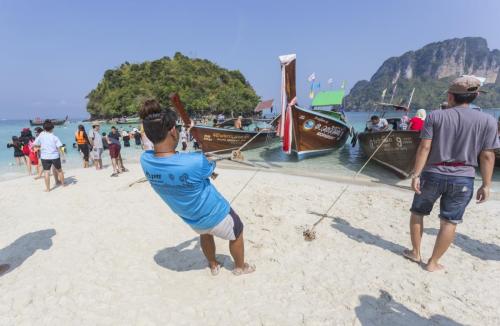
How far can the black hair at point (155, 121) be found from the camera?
2.04 metres

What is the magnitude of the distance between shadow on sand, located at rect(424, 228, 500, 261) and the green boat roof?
12.5 m

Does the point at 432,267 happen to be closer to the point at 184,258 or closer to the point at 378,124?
the point at 184,258

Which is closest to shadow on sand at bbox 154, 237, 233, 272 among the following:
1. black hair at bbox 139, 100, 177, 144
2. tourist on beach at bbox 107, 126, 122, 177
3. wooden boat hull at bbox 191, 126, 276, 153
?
black hair at bbox 139, 100, 177, 144

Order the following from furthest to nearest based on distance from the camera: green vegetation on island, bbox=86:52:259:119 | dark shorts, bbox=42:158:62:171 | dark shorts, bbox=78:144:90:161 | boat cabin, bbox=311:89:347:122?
1. green vegetation on island, bbox=86:52:259:119
2. boat cabin, bbox=311:89:347:122
3. dark shorts, bbox=78:144:90:161
4. dark shorts, bbox=42:158:62:171

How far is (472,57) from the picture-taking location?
619 feet

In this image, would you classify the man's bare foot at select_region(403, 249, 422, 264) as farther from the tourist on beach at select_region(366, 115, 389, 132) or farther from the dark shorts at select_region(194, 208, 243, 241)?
the tourist on beach at select_region(366, 115, 389, 132)

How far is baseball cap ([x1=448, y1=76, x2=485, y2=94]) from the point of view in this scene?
2.35 metres

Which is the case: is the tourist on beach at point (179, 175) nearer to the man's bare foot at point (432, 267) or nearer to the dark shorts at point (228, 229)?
the dark shorts at point (228, 229)

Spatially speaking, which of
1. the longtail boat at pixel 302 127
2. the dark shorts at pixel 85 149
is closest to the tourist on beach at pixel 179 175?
the longtail boat at pixel 302 127

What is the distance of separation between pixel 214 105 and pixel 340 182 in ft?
207

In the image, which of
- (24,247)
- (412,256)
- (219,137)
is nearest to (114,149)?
(24,247)

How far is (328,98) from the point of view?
640 inches

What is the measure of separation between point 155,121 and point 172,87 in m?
70.6

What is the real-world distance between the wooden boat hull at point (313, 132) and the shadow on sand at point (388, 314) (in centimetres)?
813
